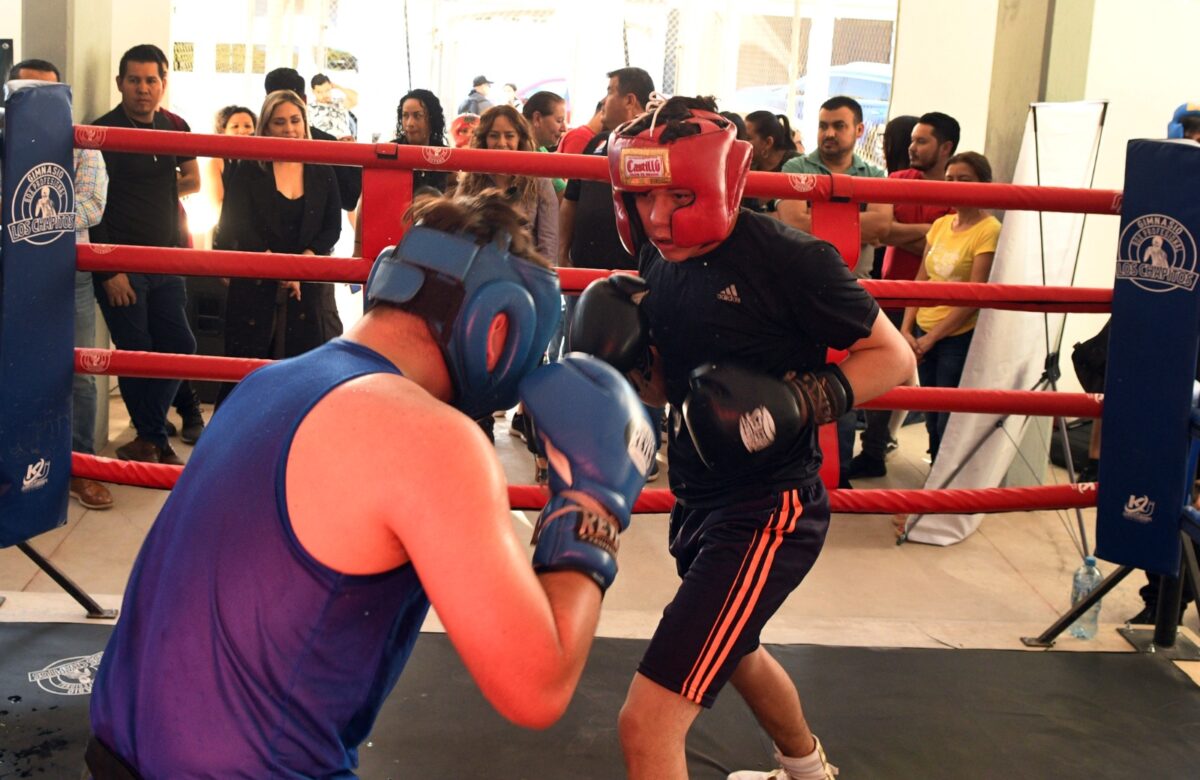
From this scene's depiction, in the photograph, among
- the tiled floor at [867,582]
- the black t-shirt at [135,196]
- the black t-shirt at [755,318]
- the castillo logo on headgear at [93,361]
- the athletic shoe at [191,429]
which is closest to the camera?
the black t-shirt at [755,318]

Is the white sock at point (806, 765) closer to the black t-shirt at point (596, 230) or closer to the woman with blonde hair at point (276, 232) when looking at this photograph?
the black t-shirt at point (596, 230)

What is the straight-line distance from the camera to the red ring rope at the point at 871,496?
2951mm

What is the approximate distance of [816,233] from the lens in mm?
2955

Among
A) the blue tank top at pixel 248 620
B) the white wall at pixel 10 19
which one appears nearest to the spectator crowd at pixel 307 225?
the white wall at pixel 10 19

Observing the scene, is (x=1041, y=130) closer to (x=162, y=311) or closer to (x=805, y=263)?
(x=805, y=263)

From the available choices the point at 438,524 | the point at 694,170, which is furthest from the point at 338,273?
the point at 438,524

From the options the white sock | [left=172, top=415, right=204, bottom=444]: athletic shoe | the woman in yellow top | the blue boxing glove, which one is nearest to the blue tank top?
the blue boxing glove

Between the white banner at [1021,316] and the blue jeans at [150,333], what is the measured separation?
2.79m

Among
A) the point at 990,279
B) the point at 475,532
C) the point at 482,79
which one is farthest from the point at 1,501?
the point at 482,79

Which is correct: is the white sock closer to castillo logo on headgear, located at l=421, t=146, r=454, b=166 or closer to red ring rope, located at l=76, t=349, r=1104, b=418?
red ring rope, located at l=76, t=349, r=1104, b=418

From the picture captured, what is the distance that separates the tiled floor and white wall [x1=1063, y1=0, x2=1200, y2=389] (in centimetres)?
161

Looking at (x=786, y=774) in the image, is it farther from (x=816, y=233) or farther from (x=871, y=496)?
(x=816, y=233)

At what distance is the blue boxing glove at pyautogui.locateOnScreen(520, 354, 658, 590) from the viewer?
4.27 feet

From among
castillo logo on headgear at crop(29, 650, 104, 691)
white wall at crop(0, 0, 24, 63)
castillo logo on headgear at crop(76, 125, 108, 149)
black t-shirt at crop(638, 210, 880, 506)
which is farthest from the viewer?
white wall at crop(0, 0, 24, 63)
